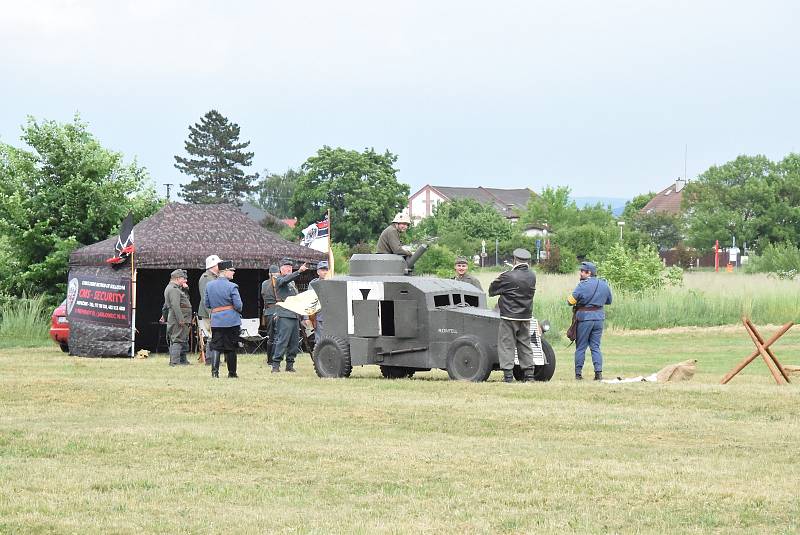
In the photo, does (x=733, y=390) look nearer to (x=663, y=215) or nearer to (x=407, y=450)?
(x=407, y=450)

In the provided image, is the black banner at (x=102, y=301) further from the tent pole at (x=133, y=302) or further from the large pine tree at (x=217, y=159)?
the large pine tree at (x=217, y=159)

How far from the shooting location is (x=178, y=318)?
75.9ft

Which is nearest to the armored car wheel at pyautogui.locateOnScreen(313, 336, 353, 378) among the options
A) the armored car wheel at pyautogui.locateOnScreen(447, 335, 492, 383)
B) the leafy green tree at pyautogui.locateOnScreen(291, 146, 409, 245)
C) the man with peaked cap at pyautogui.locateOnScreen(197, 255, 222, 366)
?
the armored car wheel at pyautogui.locateOnScreen(447, 335, 492, 383)

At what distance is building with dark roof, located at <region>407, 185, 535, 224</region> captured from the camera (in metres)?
172

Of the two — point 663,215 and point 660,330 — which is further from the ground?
point 663,215

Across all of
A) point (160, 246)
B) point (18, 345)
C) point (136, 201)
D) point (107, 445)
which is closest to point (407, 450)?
point (107, 445)

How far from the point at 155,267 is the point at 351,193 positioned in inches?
2575

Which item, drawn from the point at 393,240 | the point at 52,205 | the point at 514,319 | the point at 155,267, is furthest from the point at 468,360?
the point at 52,205

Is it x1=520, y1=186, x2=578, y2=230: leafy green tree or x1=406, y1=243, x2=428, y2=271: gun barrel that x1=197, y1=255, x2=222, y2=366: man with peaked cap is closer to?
x1=406, y1=243, x2=428, y2=271: gun barrel

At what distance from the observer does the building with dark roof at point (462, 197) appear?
17188cm

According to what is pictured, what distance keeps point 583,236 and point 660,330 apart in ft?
181

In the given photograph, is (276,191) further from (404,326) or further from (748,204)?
(404,326)

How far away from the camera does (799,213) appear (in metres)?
93.4

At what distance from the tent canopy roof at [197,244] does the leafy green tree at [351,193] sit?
201 ft
